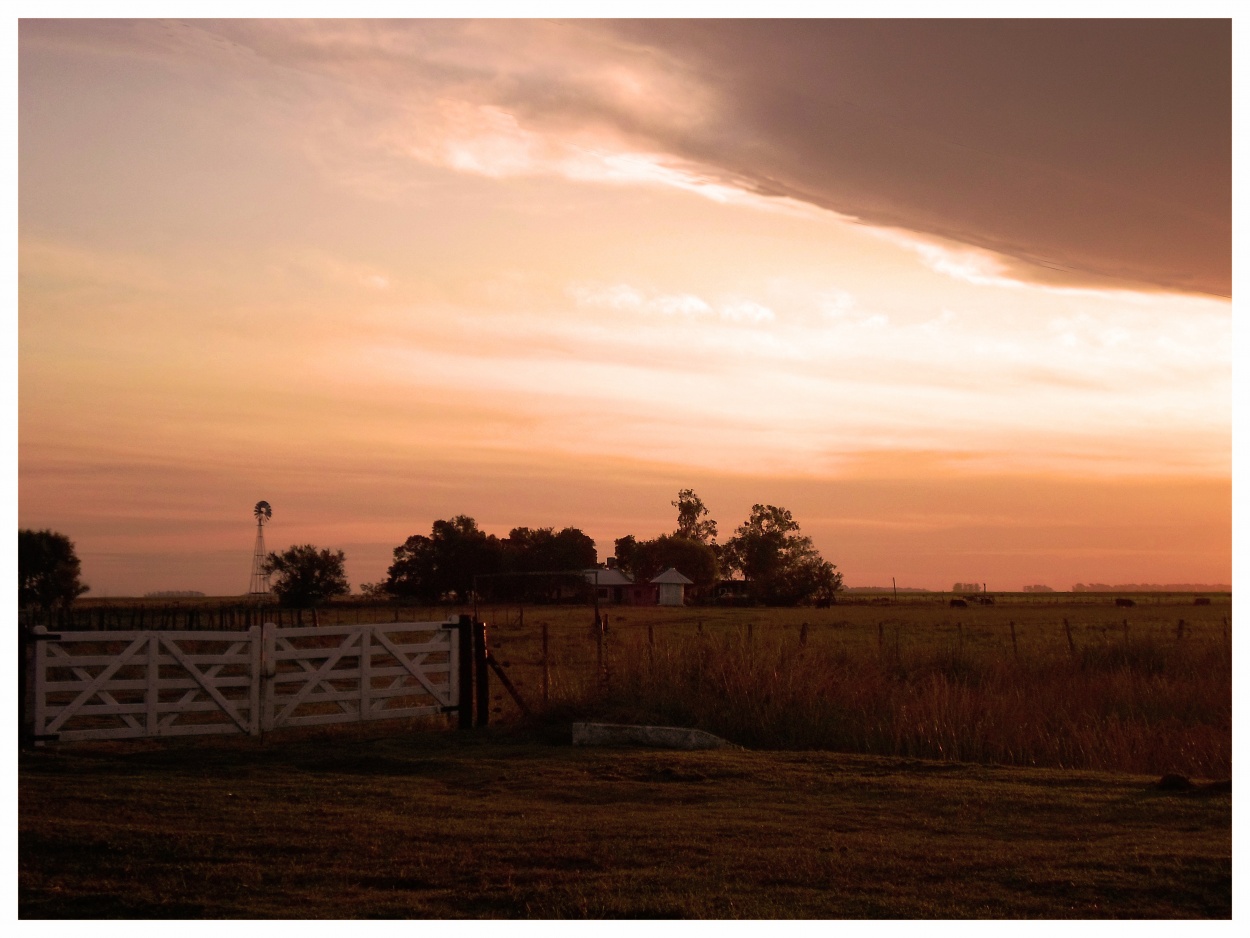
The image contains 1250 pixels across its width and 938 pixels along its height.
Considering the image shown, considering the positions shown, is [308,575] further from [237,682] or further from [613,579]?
[237,682]

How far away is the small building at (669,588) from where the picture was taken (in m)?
96.3

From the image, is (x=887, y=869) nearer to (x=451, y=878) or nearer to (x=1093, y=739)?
(x=451, y=878)

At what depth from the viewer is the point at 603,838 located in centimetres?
933

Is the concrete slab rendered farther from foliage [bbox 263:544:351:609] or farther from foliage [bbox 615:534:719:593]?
foliage [bbox 615:534:719:593]

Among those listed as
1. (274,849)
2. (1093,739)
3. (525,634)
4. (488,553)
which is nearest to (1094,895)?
(274,849)

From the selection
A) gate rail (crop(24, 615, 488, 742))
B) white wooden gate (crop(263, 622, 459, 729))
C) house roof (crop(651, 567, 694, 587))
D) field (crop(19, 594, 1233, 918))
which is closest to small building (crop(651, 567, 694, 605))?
house roof (crop(651, 567, 694, 587))

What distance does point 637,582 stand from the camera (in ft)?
332

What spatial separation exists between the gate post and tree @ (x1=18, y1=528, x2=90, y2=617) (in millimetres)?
62594

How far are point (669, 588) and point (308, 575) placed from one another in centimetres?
3017

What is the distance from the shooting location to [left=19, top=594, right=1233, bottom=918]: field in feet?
24.7

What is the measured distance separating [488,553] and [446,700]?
71.9 metres

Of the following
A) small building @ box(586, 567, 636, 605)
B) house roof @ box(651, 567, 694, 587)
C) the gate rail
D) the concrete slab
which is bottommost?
small building @ box(586, 567, 636, 605)

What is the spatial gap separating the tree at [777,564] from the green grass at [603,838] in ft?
294

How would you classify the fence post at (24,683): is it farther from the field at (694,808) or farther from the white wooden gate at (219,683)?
the field at (694,808)
